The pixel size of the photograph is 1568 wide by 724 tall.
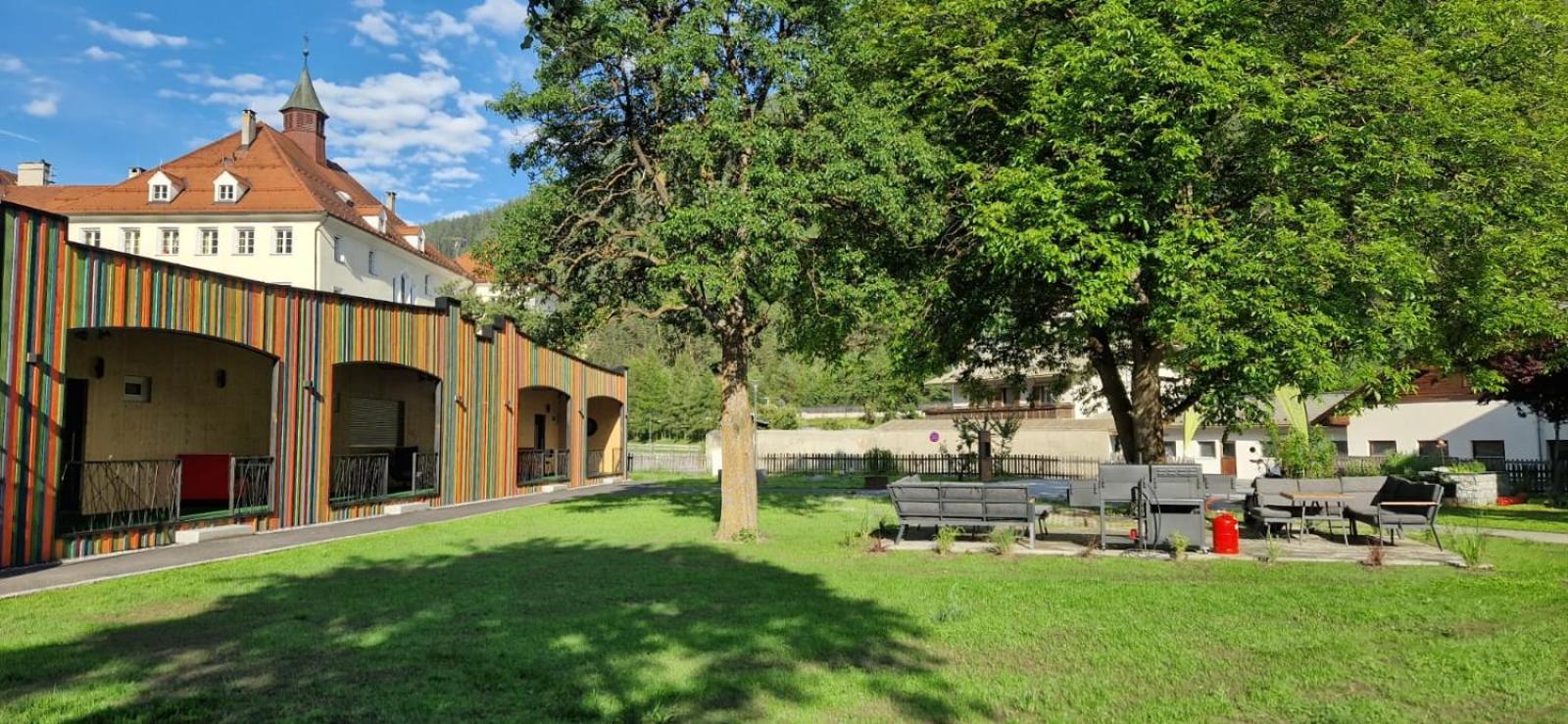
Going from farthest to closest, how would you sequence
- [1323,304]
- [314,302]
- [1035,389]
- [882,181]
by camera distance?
[1035,389] → [314,302] → [1323,304] → [882,181]

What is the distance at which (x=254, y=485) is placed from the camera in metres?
14.5

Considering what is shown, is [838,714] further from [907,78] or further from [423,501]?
[423,501]

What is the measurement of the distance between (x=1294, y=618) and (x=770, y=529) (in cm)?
868

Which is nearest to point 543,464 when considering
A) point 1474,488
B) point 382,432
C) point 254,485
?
point 382,432

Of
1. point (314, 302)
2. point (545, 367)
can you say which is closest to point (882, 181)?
point (314, 302)

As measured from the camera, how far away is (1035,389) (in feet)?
172

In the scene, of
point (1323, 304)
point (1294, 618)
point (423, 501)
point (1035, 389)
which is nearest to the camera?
point (1294, 618)

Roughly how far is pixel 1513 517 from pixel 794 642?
18.6 metres

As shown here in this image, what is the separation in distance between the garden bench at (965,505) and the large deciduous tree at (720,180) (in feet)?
8.33

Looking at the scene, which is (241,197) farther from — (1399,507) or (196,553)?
(1399,507)

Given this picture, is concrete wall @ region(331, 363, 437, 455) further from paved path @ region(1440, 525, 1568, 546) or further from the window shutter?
paved path @ region(1440, 525, 1568, 546)

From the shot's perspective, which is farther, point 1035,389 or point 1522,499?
point 1035,389

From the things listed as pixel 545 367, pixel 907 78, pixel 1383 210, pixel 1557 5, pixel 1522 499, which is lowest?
pixel 1522 499

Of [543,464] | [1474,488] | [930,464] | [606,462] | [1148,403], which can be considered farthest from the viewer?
[930,464]
